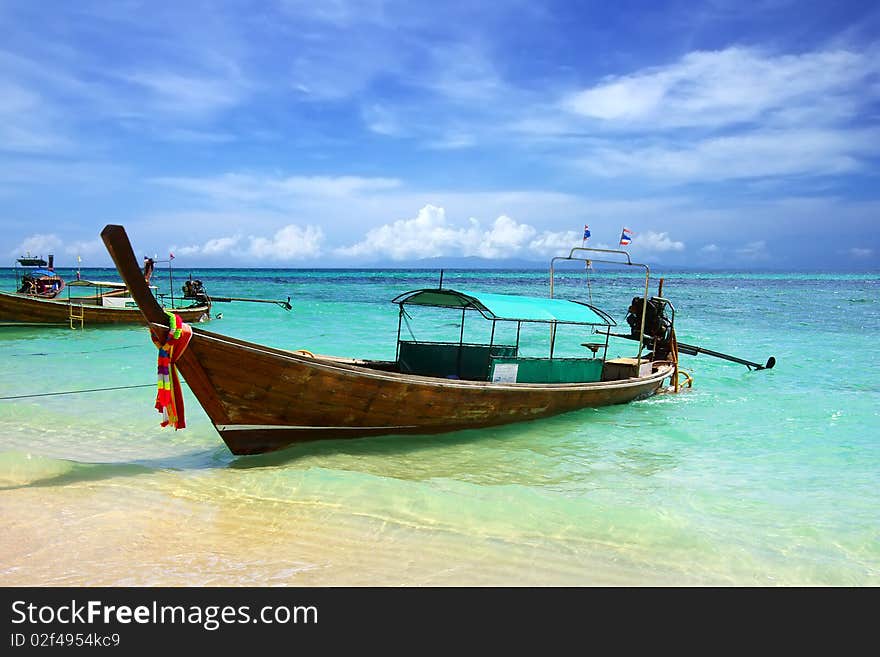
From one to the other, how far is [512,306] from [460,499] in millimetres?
3610

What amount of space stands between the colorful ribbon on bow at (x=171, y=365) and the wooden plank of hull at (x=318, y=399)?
5.3 inches

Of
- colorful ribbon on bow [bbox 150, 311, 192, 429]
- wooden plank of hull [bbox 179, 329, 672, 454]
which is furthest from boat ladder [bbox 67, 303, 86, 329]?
colorful ribbon on bow [bbox 150, 311, 192, 429]

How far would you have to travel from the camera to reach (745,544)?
550 cm

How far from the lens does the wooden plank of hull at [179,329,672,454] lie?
21.6 ft

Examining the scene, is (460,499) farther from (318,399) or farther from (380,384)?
(318,399)

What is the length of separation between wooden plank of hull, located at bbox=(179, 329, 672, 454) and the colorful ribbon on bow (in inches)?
5.3

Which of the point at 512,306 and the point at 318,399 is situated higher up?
the point at 512,306

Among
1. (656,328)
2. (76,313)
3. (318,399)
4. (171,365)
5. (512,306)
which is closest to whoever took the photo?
(171,365)

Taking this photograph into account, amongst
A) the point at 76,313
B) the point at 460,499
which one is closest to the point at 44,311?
the point at 76,313

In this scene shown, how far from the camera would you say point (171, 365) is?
6.17 meters

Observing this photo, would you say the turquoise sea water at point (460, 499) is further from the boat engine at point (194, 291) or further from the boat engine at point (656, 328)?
the boat engine at point (194, 291)

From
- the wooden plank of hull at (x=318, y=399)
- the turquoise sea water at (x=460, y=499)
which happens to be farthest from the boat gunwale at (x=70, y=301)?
the wooden plank of hull at (x=318, y=399)

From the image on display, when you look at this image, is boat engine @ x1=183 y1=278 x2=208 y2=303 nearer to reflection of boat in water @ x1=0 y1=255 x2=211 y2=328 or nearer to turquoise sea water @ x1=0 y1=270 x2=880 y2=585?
reflection of boat in water @ x1=0 y1=255 x2=211 y2=328

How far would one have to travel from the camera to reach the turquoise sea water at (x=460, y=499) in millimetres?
4746
